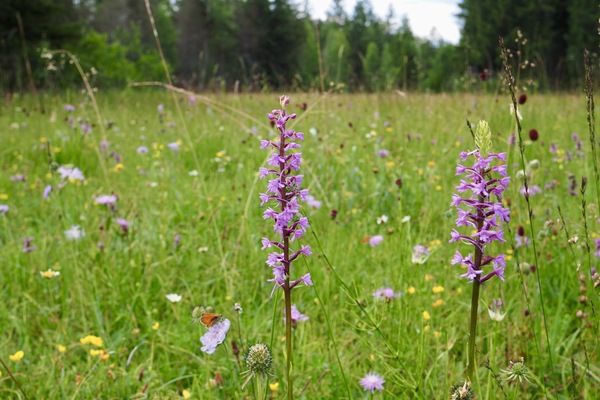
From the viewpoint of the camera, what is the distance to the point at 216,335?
3.13ft

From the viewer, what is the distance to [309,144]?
4246mm

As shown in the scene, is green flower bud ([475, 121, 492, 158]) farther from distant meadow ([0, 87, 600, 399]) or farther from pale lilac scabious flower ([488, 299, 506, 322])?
pale lilac scabious flower ([488, 299, 506, 322])

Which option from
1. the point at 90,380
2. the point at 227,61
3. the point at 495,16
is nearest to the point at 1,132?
the point at 90,380

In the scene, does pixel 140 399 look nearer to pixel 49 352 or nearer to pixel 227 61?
pixel 49 352

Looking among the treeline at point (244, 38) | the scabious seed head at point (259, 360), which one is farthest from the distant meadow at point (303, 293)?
the treeline at point (244, 38)

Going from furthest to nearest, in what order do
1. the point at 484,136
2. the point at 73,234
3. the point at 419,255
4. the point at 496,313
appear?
1. the point at 73,234
2. the point at 419,255
3. the point at 496,313
4. the point at 484,136

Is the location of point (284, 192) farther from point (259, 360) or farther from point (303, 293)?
point (303, 293)

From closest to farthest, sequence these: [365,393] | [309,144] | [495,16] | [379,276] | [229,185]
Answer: [365,393] < [379,276] < [229,185] < [309,144] < [495,16]

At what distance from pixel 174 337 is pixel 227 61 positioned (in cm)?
3764

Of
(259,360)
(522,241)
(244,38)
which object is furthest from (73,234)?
(244,38)

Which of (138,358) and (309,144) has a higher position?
(309,144)

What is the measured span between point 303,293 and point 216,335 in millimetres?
1151

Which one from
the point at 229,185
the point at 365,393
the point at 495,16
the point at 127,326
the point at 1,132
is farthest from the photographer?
the point at 495,16

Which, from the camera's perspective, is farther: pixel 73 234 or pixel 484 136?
pixel 73 234
